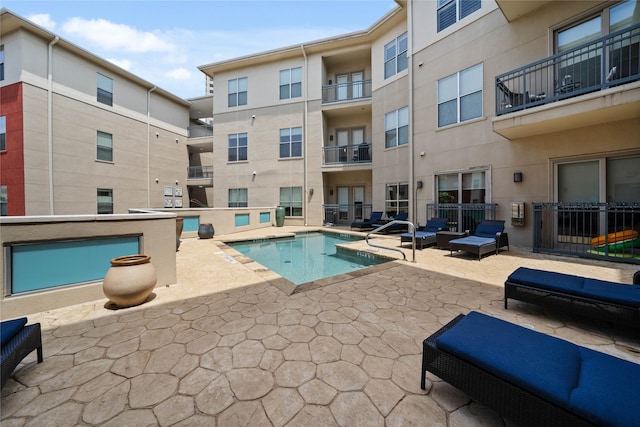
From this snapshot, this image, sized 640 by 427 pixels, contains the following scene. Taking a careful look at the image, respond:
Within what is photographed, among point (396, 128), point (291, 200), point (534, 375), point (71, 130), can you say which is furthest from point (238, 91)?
point (534, 375)

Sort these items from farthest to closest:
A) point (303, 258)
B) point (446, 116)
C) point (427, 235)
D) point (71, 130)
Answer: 1. point (71, 130)
2. point (446, 116)
3. point (427, 235)
4. point (303, 258)

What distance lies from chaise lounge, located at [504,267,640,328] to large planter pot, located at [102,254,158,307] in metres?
5.17

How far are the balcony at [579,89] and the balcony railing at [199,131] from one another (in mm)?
19375

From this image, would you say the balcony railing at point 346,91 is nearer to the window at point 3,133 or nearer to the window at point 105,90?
the window at point 105,90

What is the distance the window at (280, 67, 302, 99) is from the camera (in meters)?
15.7

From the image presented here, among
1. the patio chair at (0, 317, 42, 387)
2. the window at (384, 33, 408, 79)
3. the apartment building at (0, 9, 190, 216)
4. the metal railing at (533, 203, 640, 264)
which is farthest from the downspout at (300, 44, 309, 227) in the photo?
the patio chair at (0, 317, 42, 387)

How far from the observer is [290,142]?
15.9 meters

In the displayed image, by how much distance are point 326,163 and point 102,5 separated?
1128 centimetres

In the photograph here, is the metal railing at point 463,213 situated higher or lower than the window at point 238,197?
lower

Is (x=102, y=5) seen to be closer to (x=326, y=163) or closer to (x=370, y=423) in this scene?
(x=326, y=163)

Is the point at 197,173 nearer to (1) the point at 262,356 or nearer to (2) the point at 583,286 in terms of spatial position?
(1) the point at 262,356

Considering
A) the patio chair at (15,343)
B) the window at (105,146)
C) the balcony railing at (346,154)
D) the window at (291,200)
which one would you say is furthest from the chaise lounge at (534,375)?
Answer: the window at (105,146)

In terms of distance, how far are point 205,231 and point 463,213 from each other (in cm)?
1035

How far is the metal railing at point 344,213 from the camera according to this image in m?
15.5
